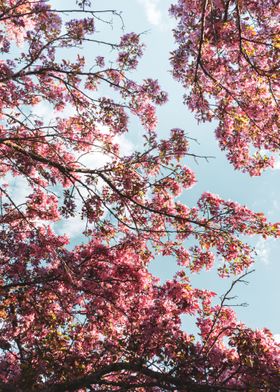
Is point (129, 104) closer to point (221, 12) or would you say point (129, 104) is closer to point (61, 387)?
point (221, 12)

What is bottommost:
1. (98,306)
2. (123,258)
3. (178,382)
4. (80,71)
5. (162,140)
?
(178,382)

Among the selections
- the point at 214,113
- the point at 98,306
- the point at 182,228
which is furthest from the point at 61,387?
the point at 214,113

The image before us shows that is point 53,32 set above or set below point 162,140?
above

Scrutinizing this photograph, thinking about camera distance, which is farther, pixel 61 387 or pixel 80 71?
pixel 80 71

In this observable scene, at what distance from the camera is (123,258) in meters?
8.90

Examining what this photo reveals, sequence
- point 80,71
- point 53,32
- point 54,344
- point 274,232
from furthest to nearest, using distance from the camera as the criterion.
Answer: point 80,71 → point 53,32 → point 274,232 → point 54,344

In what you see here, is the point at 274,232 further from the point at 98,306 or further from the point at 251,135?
the point at 98,306

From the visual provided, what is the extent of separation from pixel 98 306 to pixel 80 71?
248 inches

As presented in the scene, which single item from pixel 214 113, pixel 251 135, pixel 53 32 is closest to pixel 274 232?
pixel 251 135

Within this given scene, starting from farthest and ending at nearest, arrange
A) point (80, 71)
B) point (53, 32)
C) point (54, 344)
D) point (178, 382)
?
point (80, 71) → point (53, 32) → point (54, 344) → point (178, 382)

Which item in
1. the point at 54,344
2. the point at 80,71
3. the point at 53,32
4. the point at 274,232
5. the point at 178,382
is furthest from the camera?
the point at 80,71

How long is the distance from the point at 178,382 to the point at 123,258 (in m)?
3.89

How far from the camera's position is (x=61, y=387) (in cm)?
543

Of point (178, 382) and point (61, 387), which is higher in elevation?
point (178, 382)
